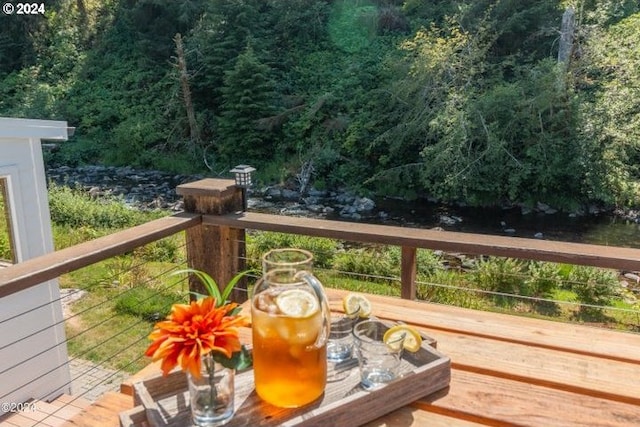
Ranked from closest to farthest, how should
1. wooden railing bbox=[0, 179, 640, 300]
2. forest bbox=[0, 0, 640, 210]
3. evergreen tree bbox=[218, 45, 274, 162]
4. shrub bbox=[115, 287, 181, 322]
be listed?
wooden railing bbox=[0, 179, 640, 300] → shrub bbox=[115, 287, 181, 322] → forest bbox=[0, 0, 640, 210] → evergreen tree bbox=[218, 45, 274, 162]

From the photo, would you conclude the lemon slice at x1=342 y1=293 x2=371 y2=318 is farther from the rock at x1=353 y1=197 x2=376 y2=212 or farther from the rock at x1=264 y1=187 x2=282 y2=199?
the rock at x1=264 y1=187 x2=282 y2=199

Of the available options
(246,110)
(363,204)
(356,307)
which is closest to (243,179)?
(356,307)

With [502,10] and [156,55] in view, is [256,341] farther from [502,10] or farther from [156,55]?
[156,55]

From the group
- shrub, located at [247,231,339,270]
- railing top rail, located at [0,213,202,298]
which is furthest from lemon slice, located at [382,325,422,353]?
shrub, located at [247,231,339,270]

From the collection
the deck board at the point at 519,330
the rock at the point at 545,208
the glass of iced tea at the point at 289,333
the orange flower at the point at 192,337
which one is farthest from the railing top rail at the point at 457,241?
the rock at the point at 545,208

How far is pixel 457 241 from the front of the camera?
1.54 m

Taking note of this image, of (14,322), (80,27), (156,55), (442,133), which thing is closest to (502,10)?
(442,133)

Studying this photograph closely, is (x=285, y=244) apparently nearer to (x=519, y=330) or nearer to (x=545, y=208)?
(x=519, y=330)

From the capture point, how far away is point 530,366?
1.08 meters

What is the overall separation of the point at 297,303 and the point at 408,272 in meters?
0.96

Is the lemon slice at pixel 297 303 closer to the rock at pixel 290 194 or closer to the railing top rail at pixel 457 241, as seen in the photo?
the railing top rail at pixel 457 241

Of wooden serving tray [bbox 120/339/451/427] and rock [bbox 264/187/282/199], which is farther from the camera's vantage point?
rock [bbox 264/187/282/199]

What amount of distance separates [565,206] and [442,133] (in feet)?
7.47

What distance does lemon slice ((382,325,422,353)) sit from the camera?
892mm
